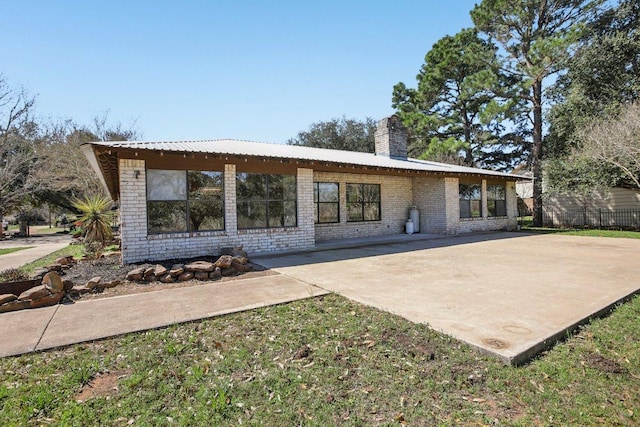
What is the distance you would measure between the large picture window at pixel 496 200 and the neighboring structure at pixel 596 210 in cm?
449

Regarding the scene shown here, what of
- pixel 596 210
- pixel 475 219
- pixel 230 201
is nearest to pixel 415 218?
pixel 475 219

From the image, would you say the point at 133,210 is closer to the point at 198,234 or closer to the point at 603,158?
the point at 198,234

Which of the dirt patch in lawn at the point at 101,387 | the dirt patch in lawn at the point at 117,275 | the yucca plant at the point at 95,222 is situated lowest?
the dirt patch in lawn at the point at 101,387

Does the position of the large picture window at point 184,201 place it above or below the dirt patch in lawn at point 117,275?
above

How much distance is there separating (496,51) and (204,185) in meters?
22.3

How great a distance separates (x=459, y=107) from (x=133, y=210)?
79.8ft

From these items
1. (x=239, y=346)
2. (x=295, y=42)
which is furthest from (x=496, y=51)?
(x=239, y=346)

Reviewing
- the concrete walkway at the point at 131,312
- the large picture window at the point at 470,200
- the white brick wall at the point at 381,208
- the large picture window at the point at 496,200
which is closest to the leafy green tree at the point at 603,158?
the large picture window at the point at 496,200

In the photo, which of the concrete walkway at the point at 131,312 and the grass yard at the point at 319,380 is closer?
the grass yard at the point at 319,380

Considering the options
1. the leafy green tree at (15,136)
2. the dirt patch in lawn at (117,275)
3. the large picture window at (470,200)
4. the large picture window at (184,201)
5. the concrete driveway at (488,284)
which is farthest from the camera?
the leafy green tree at (15,136)

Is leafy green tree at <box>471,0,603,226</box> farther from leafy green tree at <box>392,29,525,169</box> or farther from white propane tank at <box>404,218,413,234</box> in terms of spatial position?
white propane tank at <box>404,218,413,234</box>

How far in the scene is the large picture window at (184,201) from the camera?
802 cm

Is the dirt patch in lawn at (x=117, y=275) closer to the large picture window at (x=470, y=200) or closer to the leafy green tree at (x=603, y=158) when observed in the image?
the large picture window at (x=470, y=200)

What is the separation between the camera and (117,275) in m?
6.49
